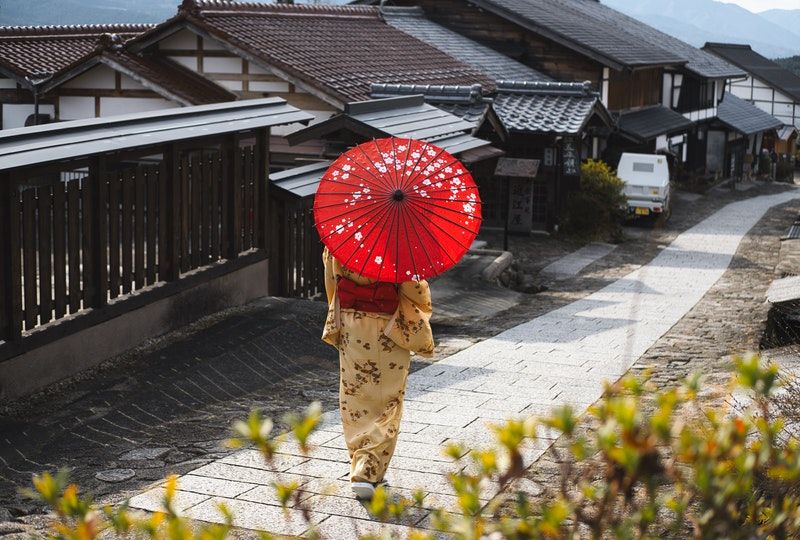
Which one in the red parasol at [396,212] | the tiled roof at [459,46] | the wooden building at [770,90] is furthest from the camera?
the wooden building at [770,90]

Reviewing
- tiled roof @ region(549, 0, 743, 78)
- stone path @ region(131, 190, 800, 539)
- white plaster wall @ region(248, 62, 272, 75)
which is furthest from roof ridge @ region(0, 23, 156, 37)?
tiled roof @ region(549, 0, 743, 78)

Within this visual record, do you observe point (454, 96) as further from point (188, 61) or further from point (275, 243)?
point (275, 243)

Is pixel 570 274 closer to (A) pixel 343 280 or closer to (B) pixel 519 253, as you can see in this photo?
(B) pixel 519 253

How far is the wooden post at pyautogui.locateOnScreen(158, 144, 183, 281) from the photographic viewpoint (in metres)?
9.78

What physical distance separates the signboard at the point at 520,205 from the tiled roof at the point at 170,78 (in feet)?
24.7

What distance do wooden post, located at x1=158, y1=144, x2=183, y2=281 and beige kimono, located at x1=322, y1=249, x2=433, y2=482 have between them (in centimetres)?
418

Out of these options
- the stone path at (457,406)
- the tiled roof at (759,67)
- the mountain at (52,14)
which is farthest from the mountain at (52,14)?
the stone path at (457,406)

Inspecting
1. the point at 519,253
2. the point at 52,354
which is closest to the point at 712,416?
the point at 52,354

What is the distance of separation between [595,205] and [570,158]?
5.26ft

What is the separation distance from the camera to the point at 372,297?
6027mm

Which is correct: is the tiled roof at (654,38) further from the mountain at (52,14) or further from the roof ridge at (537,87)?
the mountain at (52,14)

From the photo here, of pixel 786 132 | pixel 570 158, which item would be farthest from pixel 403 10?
pixel 786 132

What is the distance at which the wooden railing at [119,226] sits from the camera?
7754 millimetres

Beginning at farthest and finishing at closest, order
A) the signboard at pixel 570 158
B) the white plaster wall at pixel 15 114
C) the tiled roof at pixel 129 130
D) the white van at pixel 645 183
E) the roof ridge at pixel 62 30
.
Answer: the white van at pixel 645 183
the roof ridge at pixel 62 30
the signboard at pixel 570 158
the white plaster wall at pixel 15 114
the tiled roof at pixel 129 130
